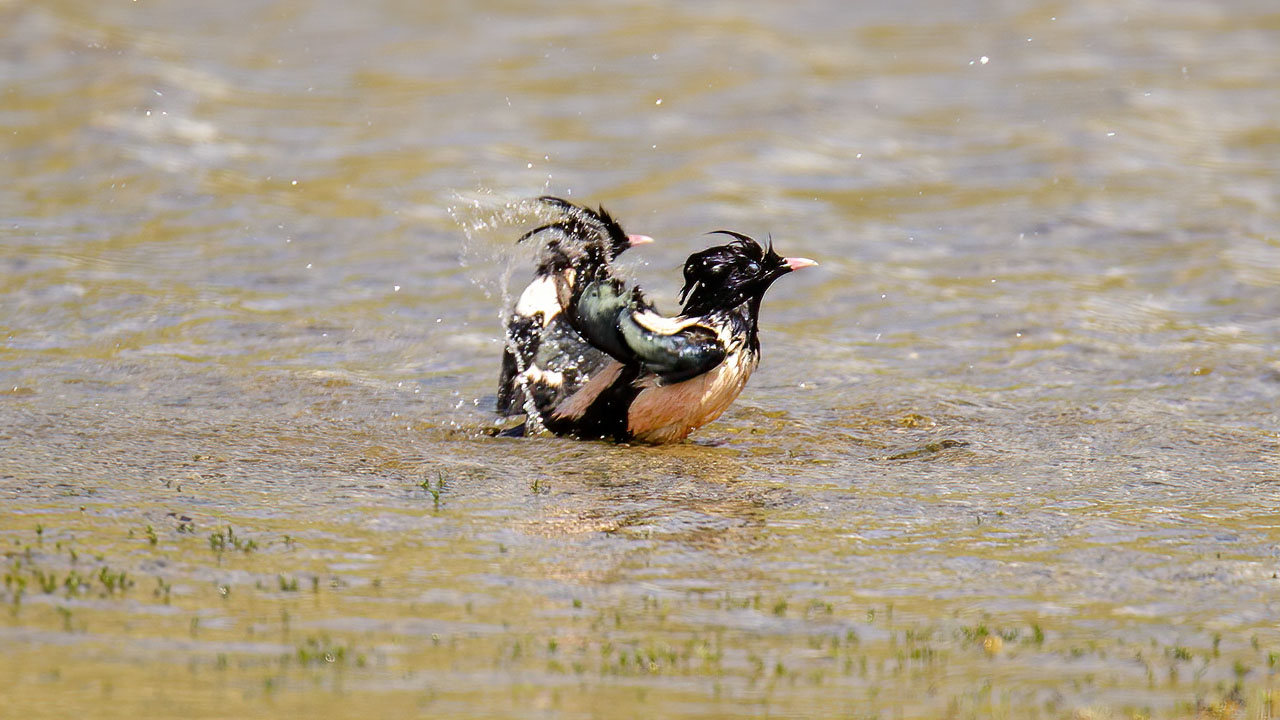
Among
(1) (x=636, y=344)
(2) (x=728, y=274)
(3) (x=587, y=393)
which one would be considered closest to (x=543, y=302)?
(3) (x=587, y=393)

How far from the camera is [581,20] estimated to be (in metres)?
15.5

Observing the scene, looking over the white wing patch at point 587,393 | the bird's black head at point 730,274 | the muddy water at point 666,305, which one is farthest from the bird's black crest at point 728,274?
the muddy water at point 666,305

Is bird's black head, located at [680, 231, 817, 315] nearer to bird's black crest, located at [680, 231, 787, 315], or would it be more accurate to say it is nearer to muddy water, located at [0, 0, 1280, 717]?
bird's black crest, located at [680, 231, 787, 315]

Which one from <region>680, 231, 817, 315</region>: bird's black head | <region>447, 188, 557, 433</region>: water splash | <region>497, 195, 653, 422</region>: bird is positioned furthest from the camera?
<region>447, 188, 557, 433</region>: water splash

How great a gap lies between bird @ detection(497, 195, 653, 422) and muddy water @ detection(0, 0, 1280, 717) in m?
0.31

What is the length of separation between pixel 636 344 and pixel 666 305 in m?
3.11

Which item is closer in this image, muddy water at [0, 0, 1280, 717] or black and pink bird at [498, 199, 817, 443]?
muddy water at [0, 0, 1280, 717]

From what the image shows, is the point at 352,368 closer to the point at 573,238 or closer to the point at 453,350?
the point at 453,350

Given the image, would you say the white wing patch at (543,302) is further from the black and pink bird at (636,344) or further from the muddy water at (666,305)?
the muddy water at (666,305)

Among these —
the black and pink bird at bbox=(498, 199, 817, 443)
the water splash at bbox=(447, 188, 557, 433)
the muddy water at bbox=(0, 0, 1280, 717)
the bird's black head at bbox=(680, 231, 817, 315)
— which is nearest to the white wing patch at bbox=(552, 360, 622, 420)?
the black and pink bird at bbox=(498, 199, 817, 443)

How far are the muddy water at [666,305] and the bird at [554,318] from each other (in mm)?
308

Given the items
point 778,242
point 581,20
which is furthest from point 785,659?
point 581,20

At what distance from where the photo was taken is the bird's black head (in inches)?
283

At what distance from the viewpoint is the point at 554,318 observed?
763 cm
